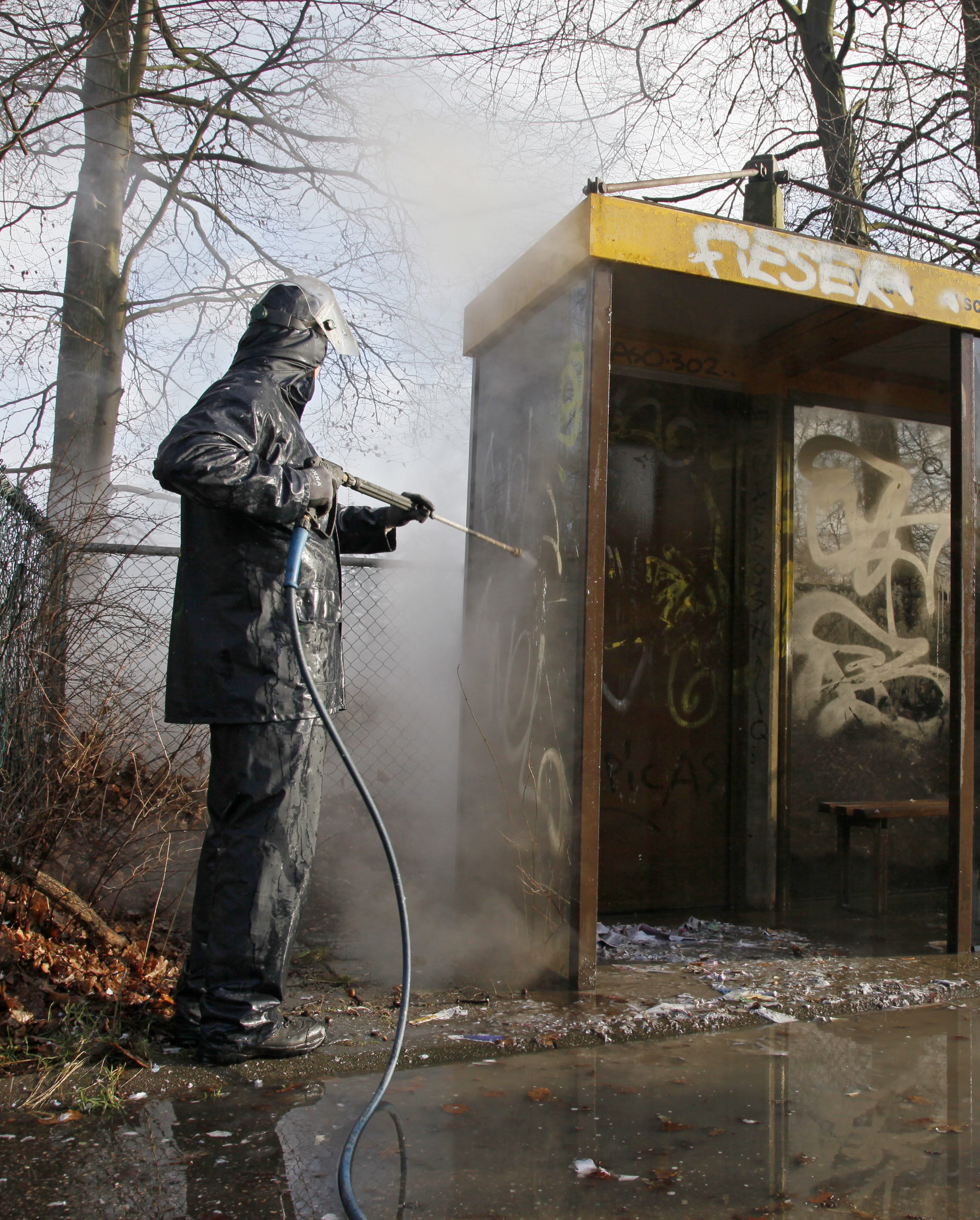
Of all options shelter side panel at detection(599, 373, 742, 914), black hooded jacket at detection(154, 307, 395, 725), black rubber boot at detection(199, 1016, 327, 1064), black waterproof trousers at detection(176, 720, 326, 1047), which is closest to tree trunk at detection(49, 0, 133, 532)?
shelter side panel at detection(599, 373, 742, 914)

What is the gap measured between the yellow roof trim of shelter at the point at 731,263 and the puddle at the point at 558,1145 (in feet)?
8.40

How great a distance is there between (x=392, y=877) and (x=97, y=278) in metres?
6.98

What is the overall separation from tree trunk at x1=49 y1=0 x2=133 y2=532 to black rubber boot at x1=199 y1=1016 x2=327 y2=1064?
553cm

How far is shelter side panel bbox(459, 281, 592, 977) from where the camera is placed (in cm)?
336

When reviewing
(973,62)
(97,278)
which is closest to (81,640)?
(97,278)

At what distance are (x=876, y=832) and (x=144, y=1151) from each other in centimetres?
364

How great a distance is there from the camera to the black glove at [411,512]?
10.5 feet

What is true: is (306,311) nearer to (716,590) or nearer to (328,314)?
(328,314)

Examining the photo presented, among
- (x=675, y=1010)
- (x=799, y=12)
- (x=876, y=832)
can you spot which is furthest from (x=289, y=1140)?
(x=799, y=12)

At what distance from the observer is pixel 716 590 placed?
471cm

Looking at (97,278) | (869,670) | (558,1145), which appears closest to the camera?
(558,1145)

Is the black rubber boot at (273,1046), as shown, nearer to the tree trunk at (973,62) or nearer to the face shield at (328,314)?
the face shield at (328,314)

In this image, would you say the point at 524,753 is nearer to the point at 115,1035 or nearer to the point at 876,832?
the point at 115,1035

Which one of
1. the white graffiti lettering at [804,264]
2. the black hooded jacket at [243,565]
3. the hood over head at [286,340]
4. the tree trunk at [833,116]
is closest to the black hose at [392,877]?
the black hooded jacket at [243,565]
